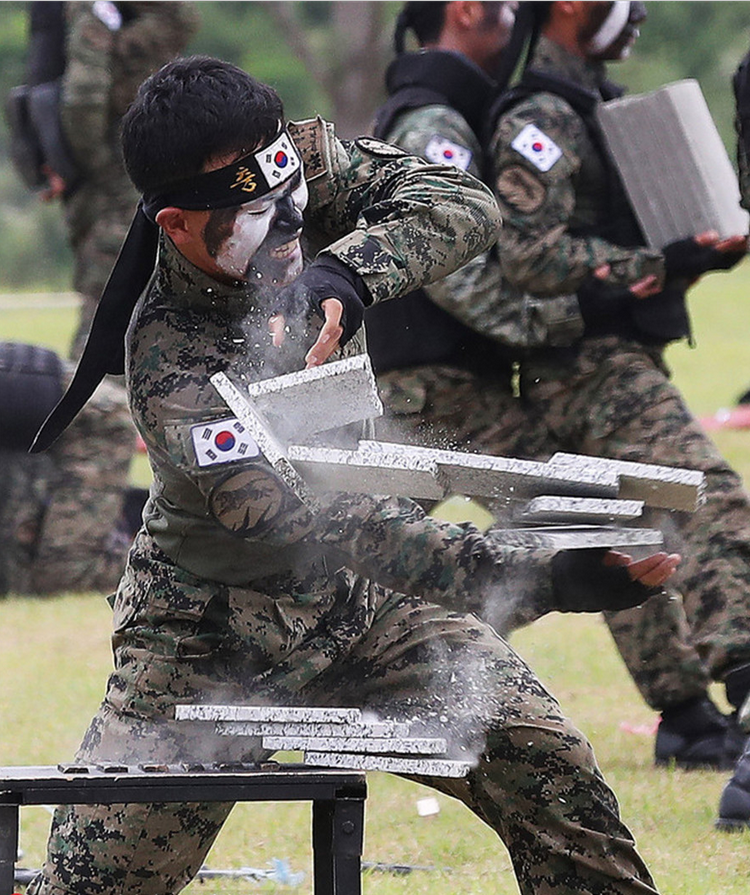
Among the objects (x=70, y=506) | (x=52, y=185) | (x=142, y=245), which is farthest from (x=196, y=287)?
(x=52, y=185)

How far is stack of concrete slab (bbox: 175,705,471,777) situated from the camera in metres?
2.87

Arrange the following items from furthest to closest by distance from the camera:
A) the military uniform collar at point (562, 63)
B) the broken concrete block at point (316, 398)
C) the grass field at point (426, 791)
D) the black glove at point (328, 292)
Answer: the military uniform collar at point (562, 63) → the grass field at point (426, 791) → the black glove at point (328, 292) → the broken concrete block at point (316, 398)

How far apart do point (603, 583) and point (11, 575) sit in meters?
5.54

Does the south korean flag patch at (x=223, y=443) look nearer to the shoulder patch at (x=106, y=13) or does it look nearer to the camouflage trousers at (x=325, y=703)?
the camouflage trousers at (x=325, y=703)

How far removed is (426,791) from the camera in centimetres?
505

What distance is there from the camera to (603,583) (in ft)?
9.12

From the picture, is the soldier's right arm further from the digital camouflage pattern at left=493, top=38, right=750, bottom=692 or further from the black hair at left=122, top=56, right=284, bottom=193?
the black hair at left=122, top=56, right=284, bottom=193

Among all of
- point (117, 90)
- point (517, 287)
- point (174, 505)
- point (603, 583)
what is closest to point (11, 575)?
Result: point (117, 90)

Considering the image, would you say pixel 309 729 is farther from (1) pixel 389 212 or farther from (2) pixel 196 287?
(1) pixel 389 212

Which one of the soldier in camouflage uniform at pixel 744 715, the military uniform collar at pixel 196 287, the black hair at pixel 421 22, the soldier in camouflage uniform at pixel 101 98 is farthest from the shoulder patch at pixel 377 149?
the soldier in camouflage uniform at pixel 101 98

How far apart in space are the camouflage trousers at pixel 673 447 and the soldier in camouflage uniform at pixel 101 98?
14.9ft

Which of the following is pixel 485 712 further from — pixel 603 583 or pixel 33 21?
pixel 33 21

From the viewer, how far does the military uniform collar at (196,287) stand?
3.06m

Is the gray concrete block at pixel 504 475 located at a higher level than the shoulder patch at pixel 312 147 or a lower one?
lower
